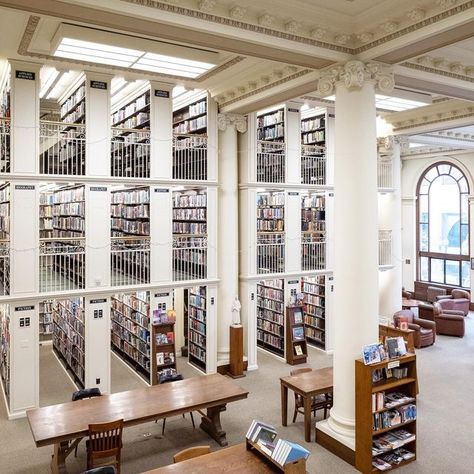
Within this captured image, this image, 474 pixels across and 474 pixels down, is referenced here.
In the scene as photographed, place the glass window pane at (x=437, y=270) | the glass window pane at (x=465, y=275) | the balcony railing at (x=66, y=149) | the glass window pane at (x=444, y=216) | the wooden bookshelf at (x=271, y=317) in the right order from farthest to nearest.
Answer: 1. the glass window pane at (x=437, y=270)
2. the glass window pane at (x=444, y=216)
3. the glass window pane at (x=465, y=275)
4. the wooden bookshelf at (x=271, y=317)
5. the balcony railing at (x=66, y=149)

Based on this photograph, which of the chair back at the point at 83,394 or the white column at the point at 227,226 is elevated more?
the white column at the point at 227,226

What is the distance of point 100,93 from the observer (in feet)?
26.2

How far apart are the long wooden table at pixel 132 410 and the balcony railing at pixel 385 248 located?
21.7ft

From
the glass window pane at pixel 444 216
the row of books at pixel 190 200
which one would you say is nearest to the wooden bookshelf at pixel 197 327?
the row of books at pixel 190 200

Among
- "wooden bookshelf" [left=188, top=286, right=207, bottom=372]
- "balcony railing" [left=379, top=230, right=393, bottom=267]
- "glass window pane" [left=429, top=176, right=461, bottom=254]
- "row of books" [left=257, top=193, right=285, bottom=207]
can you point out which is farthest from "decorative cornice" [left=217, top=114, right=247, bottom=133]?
"glass window pane" [left=429, top=176, right=461, bottom=254]

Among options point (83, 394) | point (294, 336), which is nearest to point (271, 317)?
point (294, 336)

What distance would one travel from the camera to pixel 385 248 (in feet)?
40.5

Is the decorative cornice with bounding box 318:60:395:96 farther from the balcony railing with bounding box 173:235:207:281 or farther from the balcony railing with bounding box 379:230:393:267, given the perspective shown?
the balcony railing with bounding box 379:230:393:267

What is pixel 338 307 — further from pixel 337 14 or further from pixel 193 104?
pixel 193 104

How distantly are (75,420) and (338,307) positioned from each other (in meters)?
3.42

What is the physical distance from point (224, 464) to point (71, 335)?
5788mm

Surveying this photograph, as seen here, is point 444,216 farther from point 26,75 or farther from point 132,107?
point 26,75

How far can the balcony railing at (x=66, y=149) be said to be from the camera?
26.2 ft

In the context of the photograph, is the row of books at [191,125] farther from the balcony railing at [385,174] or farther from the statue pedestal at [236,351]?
the balcony railing at [385,174]
